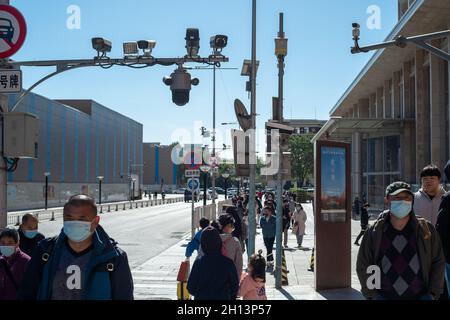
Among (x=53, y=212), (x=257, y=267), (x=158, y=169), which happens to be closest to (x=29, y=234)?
(x=257, y=267)

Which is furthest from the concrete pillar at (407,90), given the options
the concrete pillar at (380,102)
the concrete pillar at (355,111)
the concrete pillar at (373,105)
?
the concrete pillar at (355,111)

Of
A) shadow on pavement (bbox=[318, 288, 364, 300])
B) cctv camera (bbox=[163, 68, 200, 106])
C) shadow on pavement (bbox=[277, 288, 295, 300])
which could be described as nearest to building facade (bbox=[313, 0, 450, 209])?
cctv camera (bbox=[163, 68, 200, 106])

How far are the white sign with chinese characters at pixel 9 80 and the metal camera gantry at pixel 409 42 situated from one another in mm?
9174

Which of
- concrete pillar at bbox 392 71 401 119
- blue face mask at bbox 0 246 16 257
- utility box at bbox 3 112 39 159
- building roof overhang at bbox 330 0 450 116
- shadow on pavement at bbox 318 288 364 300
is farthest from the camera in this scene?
concrete pillar at bbox 392 71 401 119

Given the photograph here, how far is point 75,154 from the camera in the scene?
66.4 metres

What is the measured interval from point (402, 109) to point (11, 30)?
40477 millimetres

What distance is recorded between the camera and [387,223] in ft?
15.9

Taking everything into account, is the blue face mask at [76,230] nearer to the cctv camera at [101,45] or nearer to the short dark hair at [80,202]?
the short dark hair at [80,202]

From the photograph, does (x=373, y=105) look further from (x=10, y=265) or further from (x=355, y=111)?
(x=10, y=265)

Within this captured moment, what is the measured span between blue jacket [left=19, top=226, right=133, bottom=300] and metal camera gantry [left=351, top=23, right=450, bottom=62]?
10727 mm

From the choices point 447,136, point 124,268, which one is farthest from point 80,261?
point 447,136

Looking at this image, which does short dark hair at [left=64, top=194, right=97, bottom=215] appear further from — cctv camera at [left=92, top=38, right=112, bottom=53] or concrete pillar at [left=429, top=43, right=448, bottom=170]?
concrete pillar at [left=429, top=43, right=448, bottom=170]

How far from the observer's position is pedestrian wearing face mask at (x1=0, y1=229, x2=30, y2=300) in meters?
5.30

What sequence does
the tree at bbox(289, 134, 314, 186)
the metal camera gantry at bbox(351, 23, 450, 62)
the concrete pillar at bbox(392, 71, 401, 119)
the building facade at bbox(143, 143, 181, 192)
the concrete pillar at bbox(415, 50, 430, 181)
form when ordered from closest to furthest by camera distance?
the metal camera gantry at bbox(351, 23, 450, 62)
the concrete pillar at bbox(415, 50, 430, 181)
the concrete pillar at bbox(392, 71, 401, 119)
the tree at bbox(289, 134, 314, 186)
the building facade at bbox(143, 143, 181, 192)
